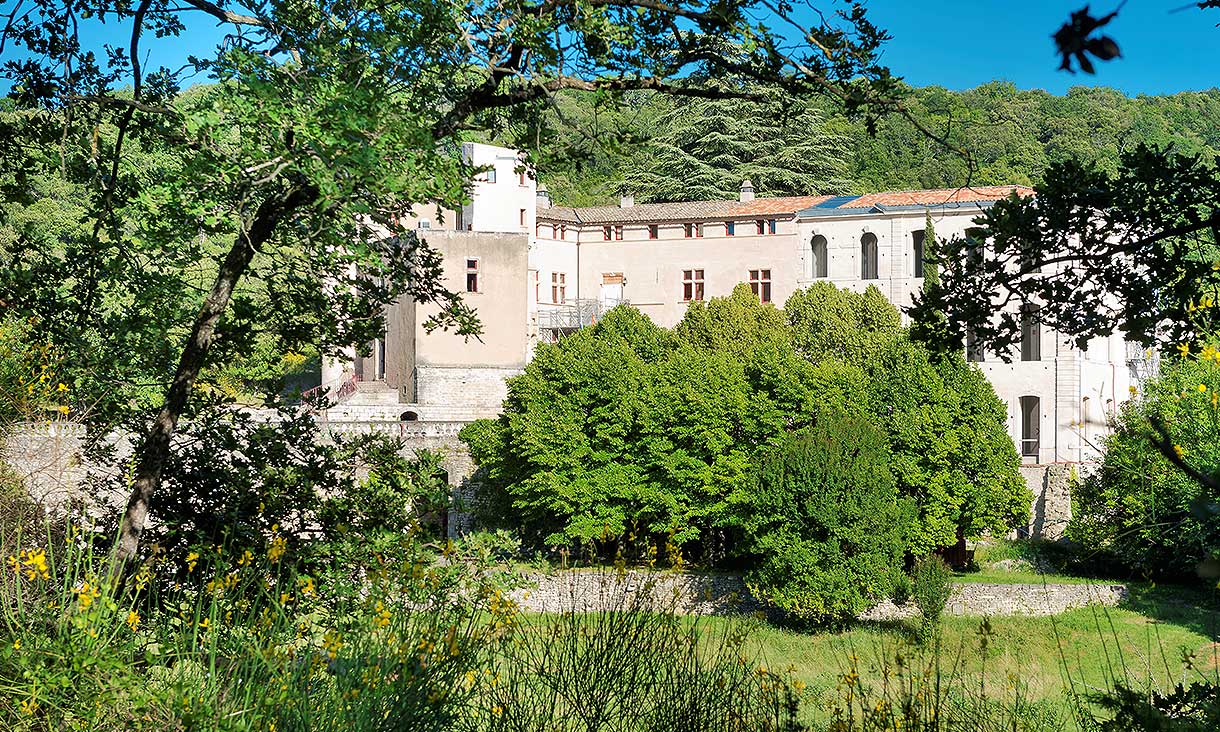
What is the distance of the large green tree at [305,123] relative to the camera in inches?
183

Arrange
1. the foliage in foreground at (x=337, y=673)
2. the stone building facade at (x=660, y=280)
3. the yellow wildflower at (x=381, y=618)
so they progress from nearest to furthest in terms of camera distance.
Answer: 1. the foliage in foreground at (x=337, y=673)
2. the yellow wildflower at (x=381, y=618)
3. the stone building facade at (x=660, y=280)

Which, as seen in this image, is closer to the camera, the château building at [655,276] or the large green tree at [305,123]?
the large green tree at [305,123]

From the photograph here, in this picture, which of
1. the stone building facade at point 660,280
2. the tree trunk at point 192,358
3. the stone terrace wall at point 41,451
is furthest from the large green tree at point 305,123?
the stone building facade at point 660,280

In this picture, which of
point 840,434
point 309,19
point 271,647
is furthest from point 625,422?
point 271,647

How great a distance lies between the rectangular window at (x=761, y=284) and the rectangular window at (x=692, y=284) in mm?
1856

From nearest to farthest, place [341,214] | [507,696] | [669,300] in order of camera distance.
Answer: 1. [507,696]
2. [341,214]
3. [669,300]

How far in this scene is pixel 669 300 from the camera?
145 ft

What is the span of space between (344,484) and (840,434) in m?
22.5

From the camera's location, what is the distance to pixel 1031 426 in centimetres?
3897

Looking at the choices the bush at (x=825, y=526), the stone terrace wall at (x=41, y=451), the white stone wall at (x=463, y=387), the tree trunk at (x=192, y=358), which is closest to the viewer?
the tree trunk at (x=192, y=358)

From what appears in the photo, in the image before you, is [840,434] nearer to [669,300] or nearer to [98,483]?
[669,300]

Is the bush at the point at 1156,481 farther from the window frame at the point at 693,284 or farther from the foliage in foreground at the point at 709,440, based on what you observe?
the window frame at the point at 693,284

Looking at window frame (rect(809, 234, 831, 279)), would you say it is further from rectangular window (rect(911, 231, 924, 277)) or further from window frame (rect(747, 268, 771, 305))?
rectangular window (rect(911, 231, 924, 277))

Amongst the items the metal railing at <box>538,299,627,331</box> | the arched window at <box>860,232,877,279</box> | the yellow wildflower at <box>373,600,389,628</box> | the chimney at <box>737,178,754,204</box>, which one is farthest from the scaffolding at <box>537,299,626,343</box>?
the yellow wildflower at <box>373,600,389,628</box>
